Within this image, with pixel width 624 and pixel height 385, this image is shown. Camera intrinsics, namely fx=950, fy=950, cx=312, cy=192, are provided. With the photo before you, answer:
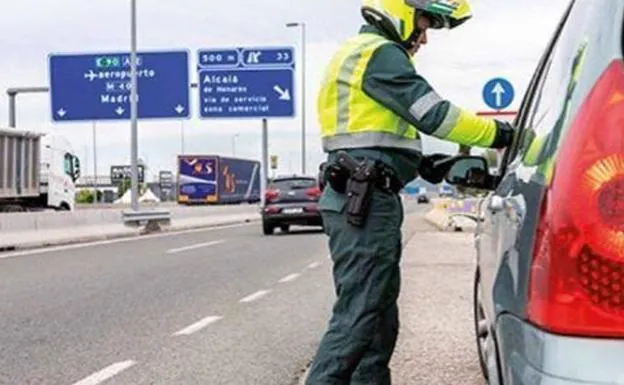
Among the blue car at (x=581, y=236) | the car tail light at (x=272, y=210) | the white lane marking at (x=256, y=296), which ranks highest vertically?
the blue car at (x=581, y=236)

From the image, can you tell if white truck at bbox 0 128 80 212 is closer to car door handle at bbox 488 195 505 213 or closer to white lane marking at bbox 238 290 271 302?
white lane marking at bbox 238 290 271 302

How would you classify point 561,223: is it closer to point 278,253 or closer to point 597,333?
point 597,333

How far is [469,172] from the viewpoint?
3727 mm

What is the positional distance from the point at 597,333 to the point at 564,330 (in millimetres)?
67

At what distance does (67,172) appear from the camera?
3362cm

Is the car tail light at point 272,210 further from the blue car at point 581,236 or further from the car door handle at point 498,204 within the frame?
the blue car at point 581,236

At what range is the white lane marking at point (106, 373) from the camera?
5.80 metres

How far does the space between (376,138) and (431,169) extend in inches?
15.2

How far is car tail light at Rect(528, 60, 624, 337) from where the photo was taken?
1987 millimetres

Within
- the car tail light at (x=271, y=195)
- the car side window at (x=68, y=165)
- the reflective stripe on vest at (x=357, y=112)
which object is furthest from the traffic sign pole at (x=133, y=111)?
the reflective stripe on vest at (x=357, y=112)

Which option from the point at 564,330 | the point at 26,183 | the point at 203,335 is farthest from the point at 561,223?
the point at 26,183

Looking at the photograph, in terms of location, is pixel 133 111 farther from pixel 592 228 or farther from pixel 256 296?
pixel 592 228

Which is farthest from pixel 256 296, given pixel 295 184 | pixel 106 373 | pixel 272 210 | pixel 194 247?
pixel 295 184

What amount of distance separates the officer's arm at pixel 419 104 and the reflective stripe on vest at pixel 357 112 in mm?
57
